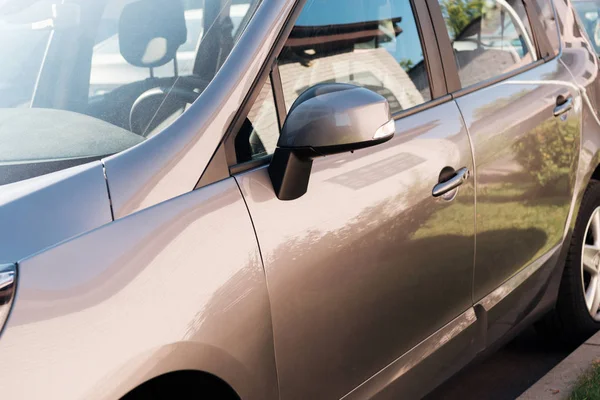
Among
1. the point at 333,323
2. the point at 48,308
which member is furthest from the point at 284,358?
the point at 48,308

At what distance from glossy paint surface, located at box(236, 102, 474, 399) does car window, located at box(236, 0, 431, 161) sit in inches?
4.9

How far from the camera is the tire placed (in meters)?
4.04

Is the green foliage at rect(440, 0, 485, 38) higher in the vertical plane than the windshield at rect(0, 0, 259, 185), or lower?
lower

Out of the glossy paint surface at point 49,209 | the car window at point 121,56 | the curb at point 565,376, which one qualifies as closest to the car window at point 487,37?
the car window at point 121,56

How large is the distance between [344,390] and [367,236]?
1.44 ft

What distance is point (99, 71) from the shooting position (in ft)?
8.69

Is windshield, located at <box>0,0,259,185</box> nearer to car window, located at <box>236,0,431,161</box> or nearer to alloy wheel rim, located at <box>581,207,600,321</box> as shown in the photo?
car window, located at <box>236,0,431,161</box>

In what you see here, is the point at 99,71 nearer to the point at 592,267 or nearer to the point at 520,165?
the point at 520,165

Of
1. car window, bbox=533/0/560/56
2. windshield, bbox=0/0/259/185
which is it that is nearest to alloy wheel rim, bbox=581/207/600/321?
car window, bbox=533/0/560/56

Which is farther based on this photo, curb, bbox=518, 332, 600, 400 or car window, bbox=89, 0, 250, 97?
curb, bbox=518, 332, 600, 400

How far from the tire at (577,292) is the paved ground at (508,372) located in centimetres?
Result: 12

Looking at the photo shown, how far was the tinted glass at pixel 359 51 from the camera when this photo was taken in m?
2.60

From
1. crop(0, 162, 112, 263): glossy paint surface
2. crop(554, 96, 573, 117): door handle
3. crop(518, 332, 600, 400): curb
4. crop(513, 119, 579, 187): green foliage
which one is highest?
crop(0, 162, 112, 263): glossy paint surface

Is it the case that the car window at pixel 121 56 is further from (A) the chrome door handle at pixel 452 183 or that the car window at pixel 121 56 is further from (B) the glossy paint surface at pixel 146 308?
(A) the chrome door handle at pixel 452 183
